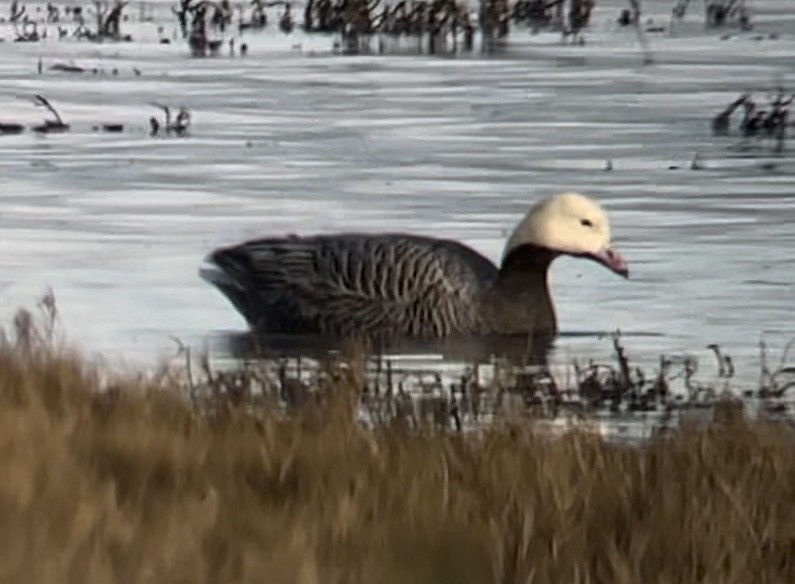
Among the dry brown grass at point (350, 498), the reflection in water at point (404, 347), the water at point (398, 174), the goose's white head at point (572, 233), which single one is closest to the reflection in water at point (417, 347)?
the reflection in water at point (404, 347)

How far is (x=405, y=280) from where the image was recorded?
11.1 m

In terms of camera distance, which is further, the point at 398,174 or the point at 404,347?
the point at 398,174

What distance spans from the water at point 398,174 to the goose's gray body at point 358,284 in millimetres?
258

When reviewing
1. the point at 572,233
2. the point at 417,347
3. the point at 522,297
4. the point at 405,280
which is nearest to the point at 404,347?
the point at 417,347

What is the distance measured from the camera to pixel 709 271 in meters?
12.4

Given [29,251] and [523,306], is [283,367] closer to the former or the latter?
[523,306]

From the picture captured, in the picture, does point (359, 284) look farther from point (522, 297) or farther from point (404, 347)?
point (522, 297)

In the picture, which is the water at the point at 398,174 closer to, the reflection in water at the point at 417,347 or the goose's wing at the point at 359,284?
the reflection in water at the point at 417,347

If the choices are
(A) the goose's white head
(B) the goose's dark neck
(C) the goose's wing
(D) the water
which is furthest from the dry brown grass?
(A) the goose's white head

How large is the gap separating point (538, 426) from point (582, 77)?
1616 centimetres

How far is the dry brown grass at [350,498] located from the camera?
4.76 metres

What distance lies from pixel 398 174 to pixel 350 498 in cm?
1085

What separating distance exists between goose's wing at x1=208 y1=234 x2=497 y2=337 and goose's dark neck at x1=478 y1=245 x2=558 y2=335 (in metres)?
0.10

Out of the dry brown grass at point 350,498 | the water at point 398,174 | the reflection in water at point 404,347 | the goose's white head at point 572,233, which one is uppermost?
the dry brown grass at point 350,498
